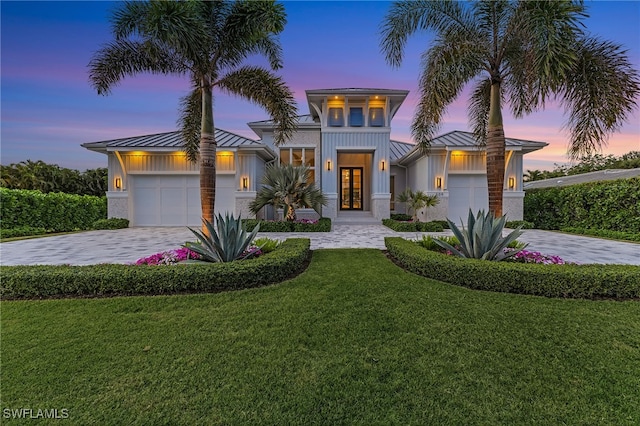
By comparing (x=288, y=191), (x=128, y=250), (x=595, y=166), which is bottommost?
(x=128, y=250)

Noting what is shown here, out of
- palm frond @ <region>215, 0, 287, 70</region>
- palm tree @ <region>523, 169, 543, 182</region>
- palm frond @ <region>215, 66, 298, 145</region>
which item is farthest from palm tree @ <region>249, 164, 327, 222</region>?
palm tree @ <region>523, 169, 543, 182</region>

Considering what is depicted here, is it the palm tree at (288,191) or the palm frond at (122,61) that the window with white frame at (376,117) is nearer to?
the palm tree at (288,191)

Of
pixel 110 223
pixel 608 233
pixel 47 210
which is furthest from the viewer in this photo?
pixel 110 223

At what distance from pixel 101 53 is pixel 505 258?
1165cm

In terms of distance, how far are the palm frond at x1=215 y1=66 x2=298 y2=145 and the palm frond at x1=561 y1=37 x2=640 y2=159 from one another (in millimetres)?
7360

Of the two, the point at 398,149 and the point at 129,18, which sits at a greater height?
the point at 129,18

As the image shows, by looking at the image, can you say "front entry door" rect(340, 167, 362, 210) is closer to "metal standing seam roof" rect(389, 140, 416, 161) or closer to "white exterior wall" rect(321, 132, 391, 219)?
"white exterior wall" rect(321, 132, 391, 219)

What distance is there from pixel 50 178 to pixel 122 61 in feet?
72.0

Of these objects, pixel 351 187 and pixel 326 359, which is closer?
pixel 326 359

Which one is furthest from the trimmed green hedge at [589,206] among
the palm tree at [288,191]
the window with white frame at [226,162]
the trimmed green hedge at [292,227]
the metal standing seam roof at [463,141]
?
the window with white frame at [226,162]

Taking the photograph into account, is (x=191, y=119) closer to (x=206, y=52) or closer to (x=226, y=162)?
(x=206, y=52)

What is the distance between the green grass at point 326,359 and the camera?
6.84ft

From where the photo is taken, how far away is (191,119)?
9.84 meters

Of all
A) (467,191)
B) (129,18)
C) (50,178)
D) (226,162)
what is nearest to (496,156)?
Answer: (467,191)
